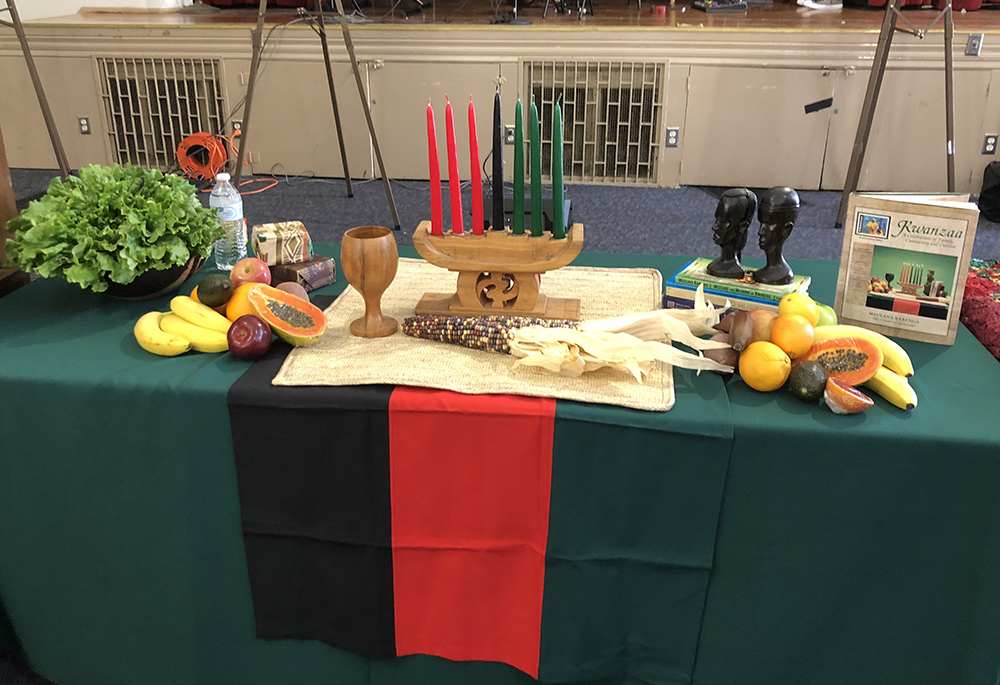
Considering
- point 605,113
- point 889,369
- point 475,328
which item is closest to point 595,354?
point 475,328

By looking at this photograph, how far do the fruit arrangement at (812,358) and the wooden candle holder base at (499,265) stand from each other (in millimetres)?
270

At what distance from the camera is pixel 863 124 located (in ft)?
10.7

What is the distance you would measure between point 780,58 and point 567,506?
3374 millimetres

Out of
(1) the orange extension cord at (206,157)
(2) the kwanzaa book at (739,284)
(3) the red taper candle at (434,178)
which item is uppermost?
(3) the red taper candle at (434,178)

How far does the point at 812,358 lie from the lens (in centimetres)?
112

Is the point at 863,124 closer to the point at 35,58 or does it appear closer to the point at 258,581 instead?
the point at 258,581

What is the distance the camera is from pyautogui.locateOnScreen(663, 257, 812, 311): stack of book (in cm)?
128

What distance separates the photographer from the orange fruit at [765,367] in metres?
1.08

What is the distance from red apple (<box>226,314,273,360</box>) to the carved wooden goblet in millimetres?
149

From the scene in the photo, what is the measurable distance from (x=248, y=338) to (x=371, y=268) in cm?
21

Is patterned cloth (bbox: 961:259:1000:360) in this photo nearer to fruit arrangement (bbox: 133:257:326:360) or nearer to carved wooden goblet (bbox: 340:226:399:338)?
carved wooden goblet (bbox: 340:226:399:338)

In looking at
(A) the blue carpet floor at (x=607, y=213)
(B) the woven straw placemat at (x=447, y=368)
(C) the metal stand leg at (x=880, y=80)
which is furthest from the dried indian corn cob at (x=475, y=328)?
(C) the metal stand leg at (x=880, y=80)

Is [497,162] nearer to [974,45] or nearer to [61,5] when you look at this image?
[974,45]

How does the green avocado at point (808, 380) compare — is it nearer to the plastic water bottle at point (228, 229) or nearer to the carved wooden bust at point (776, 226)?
the carved wooden bust at point (776, 226)
